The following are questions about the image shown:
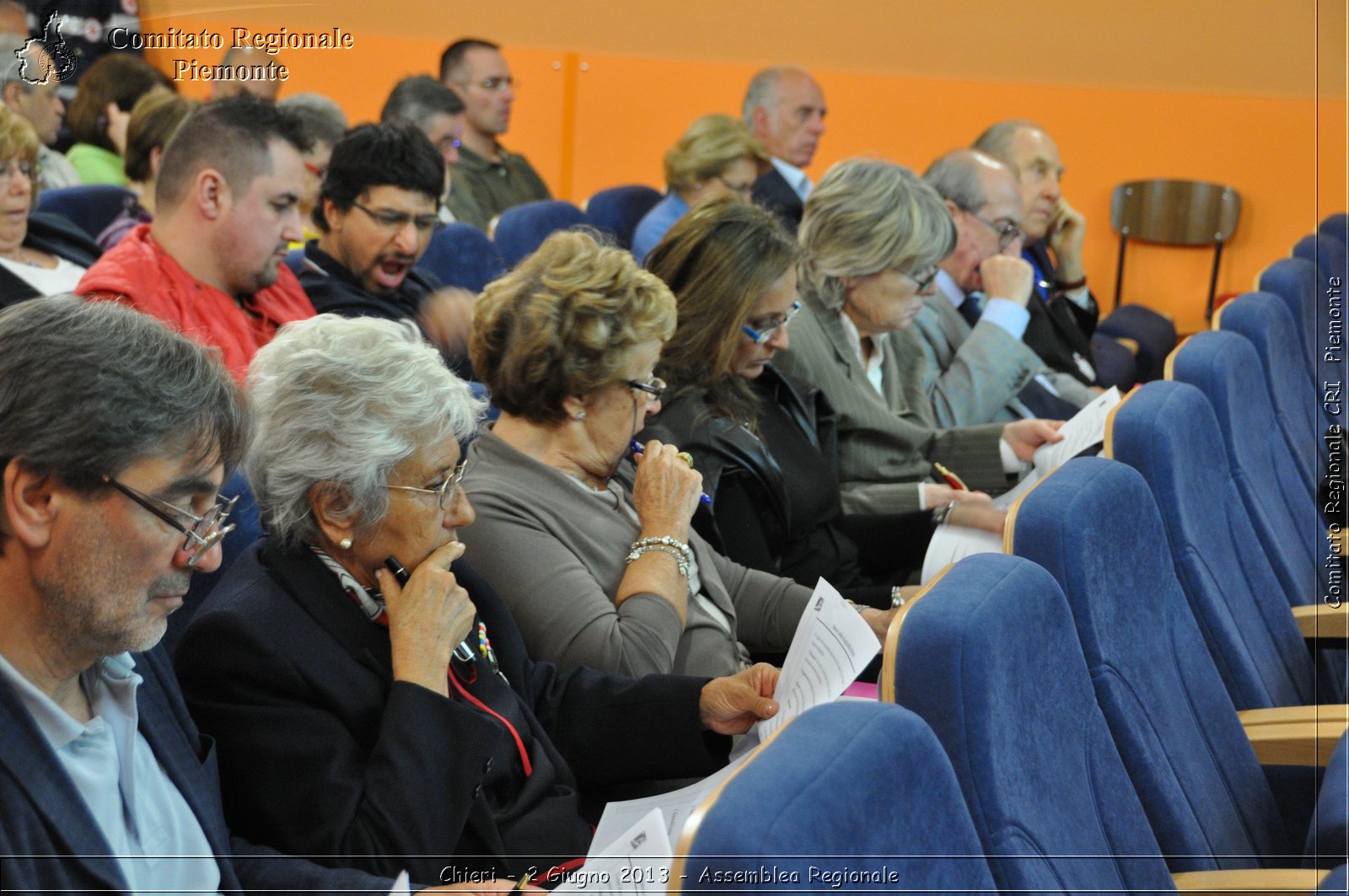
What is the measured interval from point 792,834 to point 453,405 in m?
0.95

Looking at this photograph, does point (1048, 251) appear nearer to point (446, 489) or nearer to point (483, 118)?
point (483, 118)

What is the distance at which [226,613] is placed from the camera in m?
1.42

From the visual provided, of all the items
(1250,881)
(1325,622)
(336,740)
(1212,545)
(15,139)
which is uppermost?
(15,139)

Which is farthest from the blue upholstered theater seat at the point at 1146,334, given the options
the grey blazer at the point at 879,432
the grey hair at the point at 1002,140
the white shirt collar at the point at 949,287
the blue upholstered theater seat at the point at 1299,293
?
the grey blazer at the point at 879,432

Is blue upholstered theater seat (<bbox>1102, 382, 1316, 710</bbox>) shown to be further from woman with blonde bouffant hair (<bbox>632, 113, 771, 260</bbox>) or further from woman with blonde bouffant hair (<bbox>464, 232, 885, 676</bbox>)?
woman with blonde bouffant hair (<bbox>632, 113, 771, 260</bbox>)

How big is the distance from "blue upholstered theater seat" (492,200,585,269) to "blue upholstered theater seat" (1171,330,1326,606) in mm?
2105

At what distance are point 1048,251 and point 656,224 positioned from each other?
1876mm

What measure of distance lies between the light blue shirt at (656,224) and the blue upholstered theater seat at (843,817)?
3542 mm

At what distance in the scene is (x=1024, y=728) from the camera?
1235 mm

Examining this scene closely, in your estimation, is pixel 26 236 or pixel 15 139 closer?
pixel 15 139

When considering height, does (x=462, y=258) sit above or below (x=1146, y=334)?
above

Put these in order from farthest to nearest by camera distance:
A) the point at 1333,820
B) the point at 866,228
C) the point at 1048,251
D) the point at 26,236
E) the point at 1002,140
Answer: the point at 1048,251 → the point at 1002,140 → the point at 866,228 → the point at 26,236 → the point at 1333,820

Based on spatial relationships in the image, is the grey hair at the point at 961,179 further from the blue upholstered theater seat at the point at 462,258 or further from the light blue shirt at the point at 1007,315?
the blue upholstered theater seat at the point at 462,258

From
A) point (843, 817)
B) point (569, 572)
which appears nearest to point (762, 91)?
point (569, 572)
